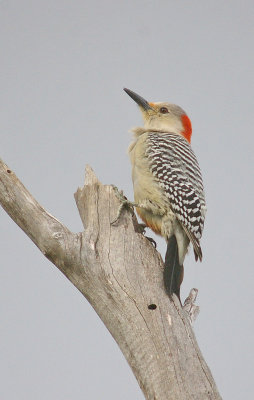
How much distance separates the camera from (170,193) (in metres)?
5.02

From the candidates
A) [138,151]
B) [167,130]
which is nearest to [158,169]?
[138,151]

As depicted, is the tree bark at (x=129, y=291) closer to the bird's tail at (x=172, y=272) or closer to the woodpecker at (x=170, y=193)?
the bird's tail at (x=172, y=272)

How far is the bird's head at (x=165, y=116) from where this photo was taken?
6383 mm

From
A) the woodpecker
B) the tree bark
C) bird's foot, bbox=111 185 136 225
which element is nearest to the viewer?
the tree bark

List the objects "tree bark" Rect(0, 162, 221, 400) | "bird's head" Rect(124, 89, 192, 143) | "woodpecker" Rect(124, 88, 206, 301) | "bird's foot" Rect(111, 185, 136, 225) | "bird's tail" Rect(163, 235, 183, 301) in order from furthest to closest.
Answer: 1. "bird's head" Rect(124, 89, 192, 143)
2. "woodpecker" Rect(124, 88, 206, 301)
3. "bird's foot" Rect(111, 185, 136, 225)
4. "bird's tail" Rect(163, 235, 183, 301)
5. "tree bark" Rect(0, 162, 221, 400)

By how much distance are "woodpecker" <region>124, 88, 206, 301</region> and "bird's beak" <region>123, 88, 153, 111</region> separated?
1.81ft

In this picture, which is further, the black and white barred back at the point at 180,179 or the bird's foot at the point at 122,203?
the black and white barred back at the point at 180,179

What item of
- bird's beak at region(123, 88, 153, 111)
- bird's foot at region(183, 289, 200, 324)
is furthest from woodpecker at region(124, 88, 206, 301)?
bird's beak at region(123, 88, 153, 111)

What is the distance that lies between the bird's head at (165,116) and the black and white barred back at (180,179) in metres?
0.58

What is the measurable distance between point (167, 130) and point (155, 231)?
1.52 metres

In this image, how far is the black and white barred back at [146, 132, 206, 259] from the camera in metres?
4.86

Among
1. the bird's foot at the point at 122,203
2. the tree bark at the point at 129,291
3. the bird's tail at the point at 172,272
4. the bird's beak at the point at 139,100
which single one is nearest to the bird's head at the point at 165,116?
the bird's beak at the point at 139,100

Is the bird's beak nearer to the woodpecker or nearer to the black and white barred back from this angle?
the woodpecker

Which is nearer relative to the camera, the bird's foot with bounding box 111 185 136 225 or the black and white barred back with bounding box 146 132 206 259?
the bird's foot with bounding box 111 185 136 225
